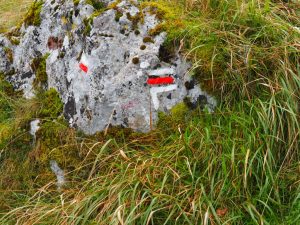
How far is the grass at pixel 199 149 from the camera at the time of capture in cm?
308

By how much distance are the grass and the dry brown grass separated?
6.86ft

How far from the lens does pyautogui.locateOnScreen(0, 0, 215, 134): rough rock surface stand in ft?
12.5

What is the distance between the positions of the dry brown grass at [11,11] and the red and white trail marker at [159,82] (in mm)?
2487

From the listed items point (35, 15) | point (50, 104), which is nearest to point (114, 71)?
point (50, 104)

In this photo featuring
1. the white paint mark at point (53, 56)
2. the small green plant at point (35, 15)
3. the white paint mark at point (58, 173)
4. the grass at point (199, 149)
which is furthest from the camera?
the small green plant at point (35, 15)

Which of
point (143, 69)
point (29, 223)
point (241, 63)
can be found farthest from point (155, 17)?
point (29, 223)

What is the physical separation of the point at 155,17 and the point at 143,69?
0.51m

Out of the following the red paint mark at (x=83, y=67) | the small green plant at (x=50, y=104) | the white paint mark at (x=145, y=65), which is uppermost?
the white paint mark at (x=145, y=65)

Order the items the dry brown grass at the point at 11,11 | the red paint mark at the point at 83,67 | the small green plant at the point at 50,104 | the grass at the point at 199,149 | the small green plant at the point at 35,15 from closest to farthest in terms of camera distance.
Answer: the grass at the point at 199,149, the red paint mark at the point at 83,67, the small green plant at the point at 50,104, the small green plant at the point at 35,15, the dry brown grass at the point at 11,11

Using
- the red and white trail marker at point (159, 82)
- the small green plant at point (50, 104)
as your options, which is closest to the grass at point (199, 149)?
the small green plant at point (50, 104)

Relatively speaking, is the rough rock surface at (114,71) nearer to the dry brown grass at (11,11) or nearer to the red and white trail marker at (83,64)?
the red and white trail marker at (83,64)

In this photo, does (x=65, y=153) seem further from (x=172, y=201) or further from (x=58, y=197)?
(x=172, y=201)

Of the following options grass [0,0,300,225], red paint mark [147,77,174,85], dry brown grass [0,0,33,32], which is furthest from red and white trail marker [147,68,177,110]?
dry brown grass [0,0,33,32]

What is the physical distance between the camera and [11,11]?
684cm
